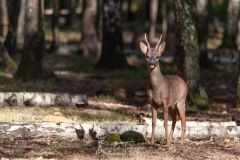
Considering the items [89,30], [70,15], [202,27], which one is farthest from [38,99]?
[70,15]

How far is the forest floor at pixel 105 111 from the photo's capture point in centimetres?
979

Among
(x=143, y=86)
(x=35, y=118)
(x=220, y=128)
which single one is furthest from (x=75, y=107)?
(x=143, y=86)

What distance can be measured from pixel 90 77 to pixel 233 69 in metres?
6.35

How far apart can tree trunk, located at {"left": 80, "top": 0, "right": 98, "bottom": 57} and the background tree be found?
13383mm

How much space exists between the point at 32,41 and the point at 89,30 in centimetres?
1074

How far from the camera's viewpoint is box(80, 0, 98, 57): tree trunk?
28.9 meters

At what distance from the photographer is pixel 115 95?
17734 millimetres

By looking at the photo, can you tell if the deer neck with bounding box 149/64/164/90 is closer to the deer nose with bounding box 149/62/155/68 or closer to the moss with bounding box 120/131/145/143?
the deer nose with bounding box 149/62/155/68

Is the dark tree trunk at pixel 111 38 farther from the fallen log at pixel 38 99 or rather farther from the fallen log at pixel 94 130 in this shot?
the fallen log at pixel 94 130

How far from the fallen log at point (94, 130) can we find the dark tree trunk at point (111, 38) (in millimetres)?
12032

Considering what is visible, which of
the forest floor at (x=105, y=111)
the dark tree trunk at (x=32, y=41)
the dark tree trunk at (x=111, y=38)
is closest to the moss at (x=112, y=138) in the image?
the forest floor at (x=105, y=111)

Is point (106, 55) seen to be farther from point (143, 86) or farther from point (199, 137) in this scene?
point (199, 137)

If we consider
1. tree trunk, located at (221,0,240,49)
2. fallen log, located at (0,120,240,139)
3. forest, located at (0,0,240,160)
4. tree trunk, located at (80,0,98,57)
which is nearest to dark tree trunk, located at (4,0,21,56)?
forest, located at (0,0,240,160)

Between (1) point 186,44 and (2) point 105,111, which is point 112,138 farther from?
(1) point 186,44
